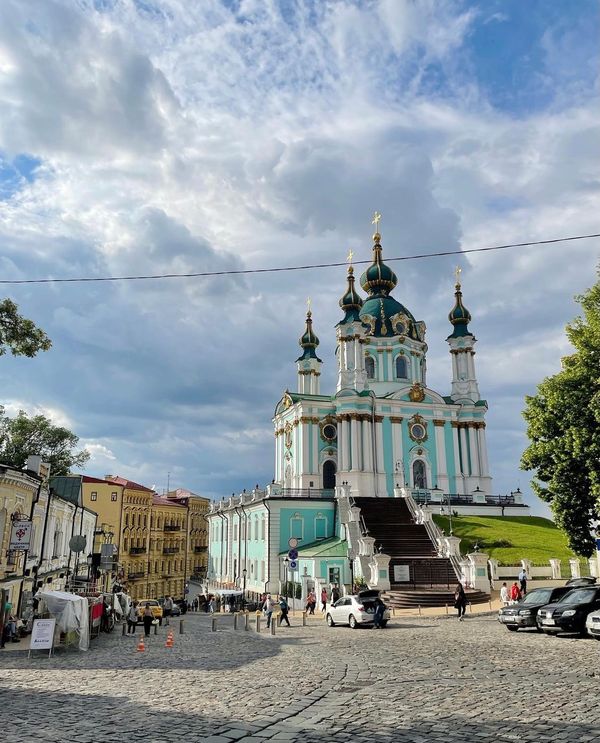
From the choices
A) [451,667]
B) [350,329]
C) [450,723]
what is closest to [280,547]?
[350,329]

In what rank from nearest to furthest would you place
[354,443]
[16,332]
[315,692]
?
1. [315,692]
2. [16,332]
3. [354,443]

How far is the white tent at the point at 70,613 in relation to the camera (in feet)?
63.1

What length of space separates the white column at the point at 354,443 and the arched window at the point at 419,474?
234 inches

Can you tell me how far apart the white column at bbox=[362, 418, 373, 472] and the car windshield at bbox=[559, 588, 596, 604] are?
111 ft

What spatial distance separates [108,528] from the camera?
6531 cm

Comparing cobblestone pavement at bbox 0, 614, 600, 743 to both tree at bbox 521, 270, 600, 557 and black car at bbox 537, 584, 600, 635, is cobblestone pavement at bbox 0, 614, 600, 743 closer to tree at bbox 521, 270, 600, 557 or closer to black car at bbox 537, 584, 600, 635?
black car at bbox 537, 584, 600, 635

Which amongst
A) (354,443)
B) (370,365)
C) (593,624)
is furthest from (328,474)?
(593,624)

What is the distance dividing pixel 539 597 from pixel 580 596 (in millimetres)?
2199

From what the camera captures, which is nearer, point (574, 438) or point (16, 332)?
point (16, 332)

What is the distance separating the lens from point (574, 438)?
78.8 ft

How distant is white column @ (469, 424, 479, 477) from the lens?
57.4m

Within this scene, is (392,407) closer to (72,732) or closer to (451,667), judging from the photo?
(451,667)

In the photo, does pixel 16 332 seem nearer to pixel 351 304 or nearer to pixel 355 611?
pixel 355 611

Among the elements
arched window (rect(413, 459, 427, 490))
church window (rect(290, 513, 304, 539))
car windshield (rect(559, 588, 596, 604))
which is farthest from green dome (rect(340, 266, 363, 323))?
car windshield (rect(559, 588, 596, 604))
